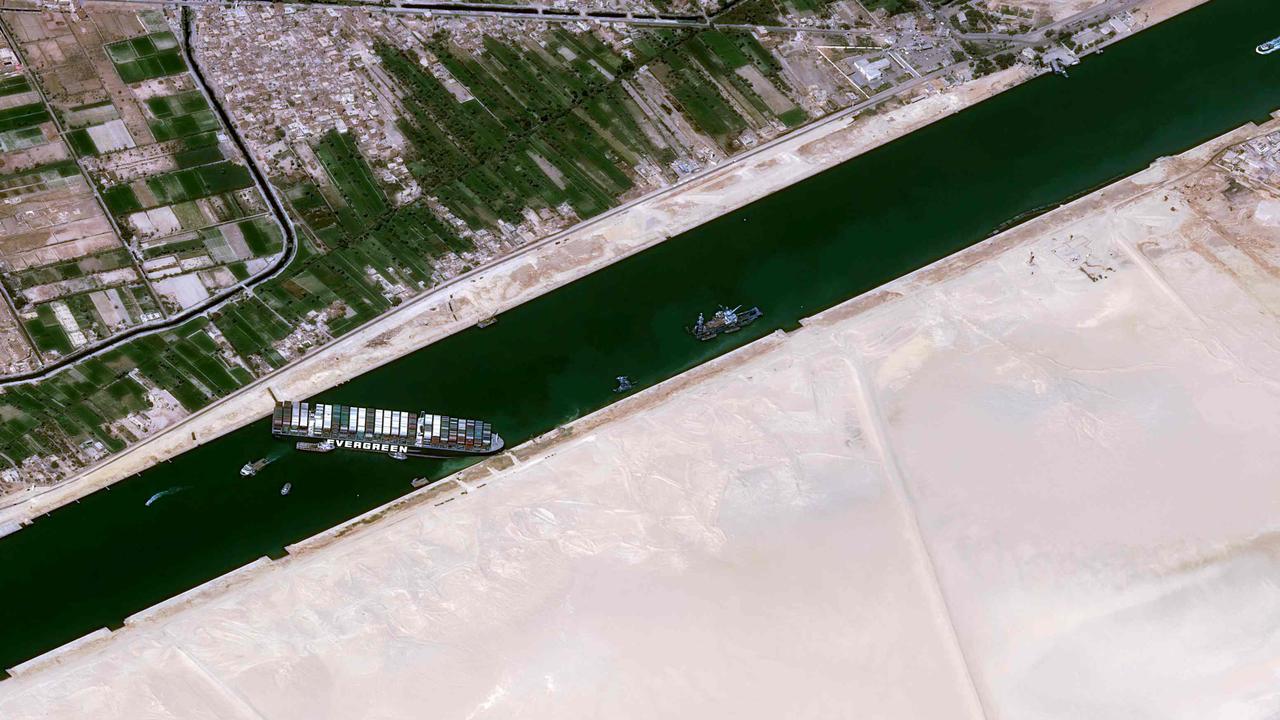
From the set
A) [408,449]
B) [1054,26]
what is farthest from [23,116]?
[1054,26]

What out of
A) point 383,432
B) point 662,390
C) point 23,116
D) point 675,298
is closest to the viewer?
point 383,432

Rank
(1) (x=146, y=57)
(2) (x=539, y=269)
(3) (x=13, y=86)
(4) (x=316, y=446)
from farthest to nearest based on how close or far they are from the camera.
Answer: (1) (x=146, y=57) < (3) (x=13, y=86) < (2) (x=539, y=269) < (4) (x=316, y=446)

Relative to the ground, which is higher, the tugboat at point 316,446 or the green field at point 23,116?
the green field at point 23,116

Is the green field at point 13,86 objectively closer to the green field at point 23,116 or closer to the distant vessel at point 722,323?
the green field at point 23,116

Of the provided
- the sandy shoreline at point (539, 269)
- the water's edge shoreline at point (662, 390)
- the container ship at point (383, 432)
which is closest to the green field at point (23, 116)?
the sandy shoreline at point (539, 269)

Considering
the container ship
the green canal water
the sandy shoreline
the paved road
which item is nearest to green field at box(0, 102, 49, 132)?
the sandy shoreline

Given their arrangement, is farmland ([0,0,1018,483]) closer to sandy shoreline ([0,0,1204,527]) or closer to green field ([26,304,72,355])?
green field ([26,304,72,355])

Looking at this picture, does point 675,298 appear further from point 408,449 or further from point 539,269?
point 408,449

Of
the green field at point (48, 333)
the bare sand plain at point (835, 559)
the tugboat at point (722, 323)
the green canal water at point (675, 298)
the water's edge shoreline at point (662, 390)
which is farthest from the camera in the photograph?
the tugboat at point (722, 323)
